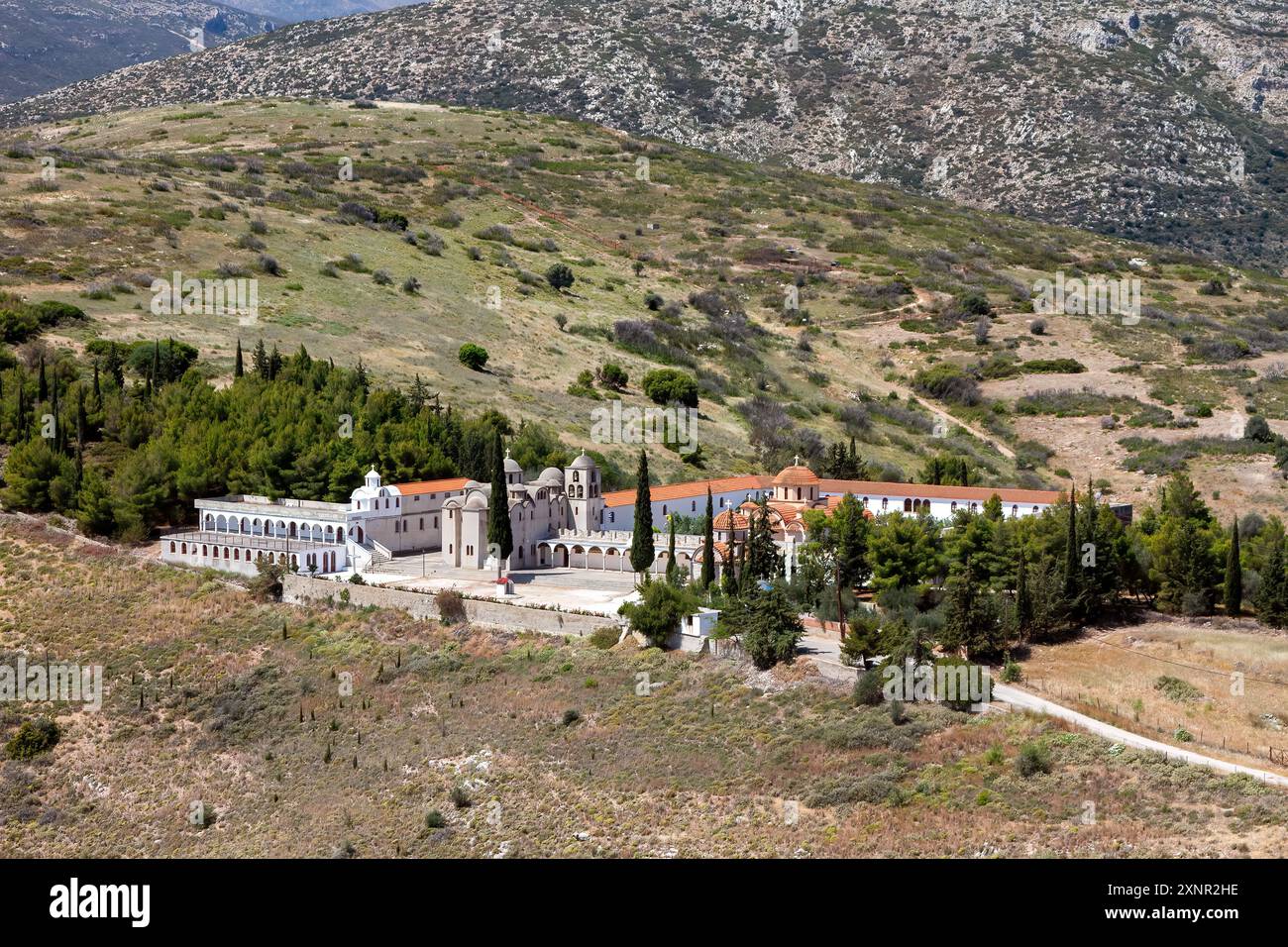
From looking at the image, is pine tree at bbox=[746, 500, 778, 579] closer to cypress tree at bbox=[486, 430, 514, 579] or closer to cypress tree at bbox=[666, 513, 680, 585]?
cypress tree at bbox=[666, 513, 680, 585]

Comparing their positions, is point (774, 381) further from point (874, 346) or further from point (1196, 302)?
point (1196, 302)

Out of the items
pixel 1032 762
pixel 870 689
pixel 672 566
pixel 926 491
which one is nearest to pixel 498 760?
pixel 870 689

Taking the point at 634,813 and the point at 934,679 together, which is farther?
the point at 934,679

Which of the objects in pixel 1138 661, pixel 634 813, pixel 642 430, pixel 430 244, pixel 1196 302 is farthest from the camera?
pixel 1196 302

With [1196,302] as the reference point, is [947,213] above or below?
above

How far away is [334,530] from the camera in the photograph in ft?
203

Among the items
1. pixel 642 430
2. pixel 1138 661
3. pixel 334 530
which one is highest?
pixel 642 430

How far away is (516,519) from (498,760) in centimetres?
1915

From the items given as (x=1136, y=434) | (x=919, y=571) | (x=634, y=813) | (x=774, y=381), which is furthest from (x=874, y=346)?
(x=634, y=813)

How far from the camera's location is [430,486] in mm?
65875

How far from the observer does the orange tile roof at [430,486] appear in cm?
6456

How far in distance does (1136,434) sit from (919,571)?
4493 cm

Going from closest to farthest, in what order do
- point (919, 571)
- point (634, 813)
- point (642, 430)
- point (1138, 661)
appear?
point (634, 813) → point (1138, 661) → point (919, 571) → point (642, 430)

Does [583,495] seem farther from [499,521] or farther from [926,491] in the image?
[926,491]
